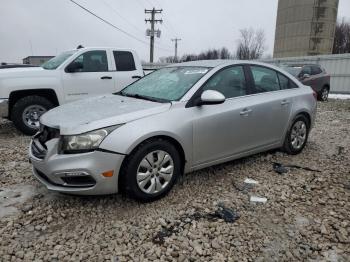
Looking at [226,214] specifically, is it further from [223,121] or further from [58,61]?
[58,61]

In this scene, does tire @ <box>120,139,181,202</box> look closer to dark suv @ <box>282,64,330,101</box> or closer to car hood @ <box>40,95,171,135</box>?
car hood @ <box>40,95,171,135</box>

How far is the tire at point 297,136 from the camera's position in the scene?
15.9 feet

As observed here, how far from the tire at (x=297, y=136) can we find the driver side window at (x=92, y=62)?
4.16 meters

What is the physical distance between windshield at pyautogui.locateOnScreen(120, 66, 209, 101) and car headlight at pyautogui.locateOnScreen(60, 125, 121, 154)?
39.7 inches

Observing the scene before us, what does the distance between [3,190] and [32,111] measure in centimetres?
272

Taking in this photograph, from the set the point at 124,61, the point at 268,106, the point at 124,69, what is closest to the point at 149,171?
the point at 268,106

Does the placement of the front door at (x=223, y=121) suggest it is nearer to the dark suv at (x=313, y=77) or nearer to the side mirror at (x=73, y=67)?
the side mirror at (x=73, y=67)

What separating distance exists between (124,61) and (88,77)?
1.02m

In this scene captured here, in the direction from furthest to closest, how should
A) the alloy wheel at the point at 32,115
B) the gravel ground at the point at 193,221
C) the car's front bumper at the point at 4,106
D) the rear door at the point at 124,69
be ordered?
the rear door at the point at 124,69
the alloy wheel at the point at 32,115
the car's front bumper at the point at 4,106
the gravel ground at the point at 193,221

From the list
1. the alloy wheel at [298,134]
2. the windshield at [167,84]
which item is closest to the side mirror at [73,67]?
the windshield at [167,84]

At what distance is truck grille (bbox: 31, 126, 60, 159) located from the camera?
3.19 meters

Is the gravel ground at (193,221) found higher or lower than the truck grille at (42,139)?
lower

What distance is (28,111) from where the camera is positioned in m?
6.07

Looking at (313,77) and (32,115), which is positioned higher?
(313,77)
